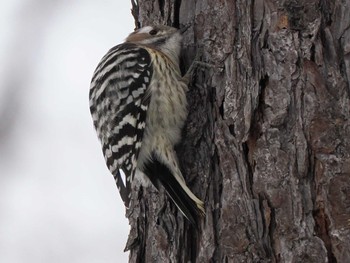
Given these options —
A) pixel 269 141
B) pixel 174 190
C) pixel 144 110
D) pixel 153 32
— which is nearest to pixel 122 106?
pixel 144 110

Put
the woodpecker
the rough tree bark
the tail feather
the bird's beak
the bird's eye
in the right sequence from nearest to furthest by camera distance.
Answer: the rough tree bark < the tail feather < the woodpecker < the bird's beak < the bird's eye

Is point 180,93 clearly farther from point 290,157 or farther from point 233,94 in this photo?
point 290,157

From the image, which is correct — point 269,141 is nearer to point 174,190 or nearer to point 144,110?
point 174,190

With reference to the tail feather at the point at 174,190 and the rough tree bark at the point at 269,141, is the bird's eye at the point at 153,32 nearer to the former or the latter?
the rough tree bark at the point at 269,141

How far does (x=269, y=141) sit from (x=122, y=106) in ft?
4.03

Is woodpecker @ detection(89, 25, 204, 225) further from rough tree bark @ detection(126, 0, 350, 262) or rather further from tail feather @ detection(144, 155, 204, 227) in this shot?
rough tree bark @ detection(126, 0, 350, 262)

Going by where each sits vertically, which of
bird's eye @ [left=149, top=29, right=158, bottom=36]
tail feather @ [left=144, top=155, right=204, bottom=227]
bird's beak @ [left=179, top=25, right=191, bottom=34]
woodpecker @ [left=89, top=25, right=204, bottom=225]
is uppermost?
bird's beak @ [left=179, top=25, right=191, bottom=34]

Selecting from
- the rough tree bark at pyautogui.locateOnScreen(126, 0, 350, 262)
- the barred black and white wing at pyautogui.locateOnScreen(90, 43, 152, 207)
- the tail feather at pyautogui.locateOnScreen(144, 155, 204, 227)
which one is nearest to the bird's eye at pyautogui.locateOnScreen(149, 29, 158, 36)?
the barred black and white wing at pyautogui.locateOnScreen(90, 43, 152, 207)

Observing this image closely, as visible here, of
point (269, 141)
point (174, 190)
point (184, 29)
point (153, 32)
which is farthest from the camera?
point (153, 32)

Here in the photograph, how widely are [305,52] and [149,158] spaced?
4.14 feet

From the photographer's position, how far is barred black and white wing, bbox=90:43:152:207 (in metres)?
3.92

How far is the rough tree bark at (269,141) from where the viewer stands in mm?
3041

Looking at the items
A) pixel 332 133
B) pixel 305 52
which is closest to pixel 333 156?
pixel 332 133

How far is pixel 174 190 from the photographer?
3621mm
